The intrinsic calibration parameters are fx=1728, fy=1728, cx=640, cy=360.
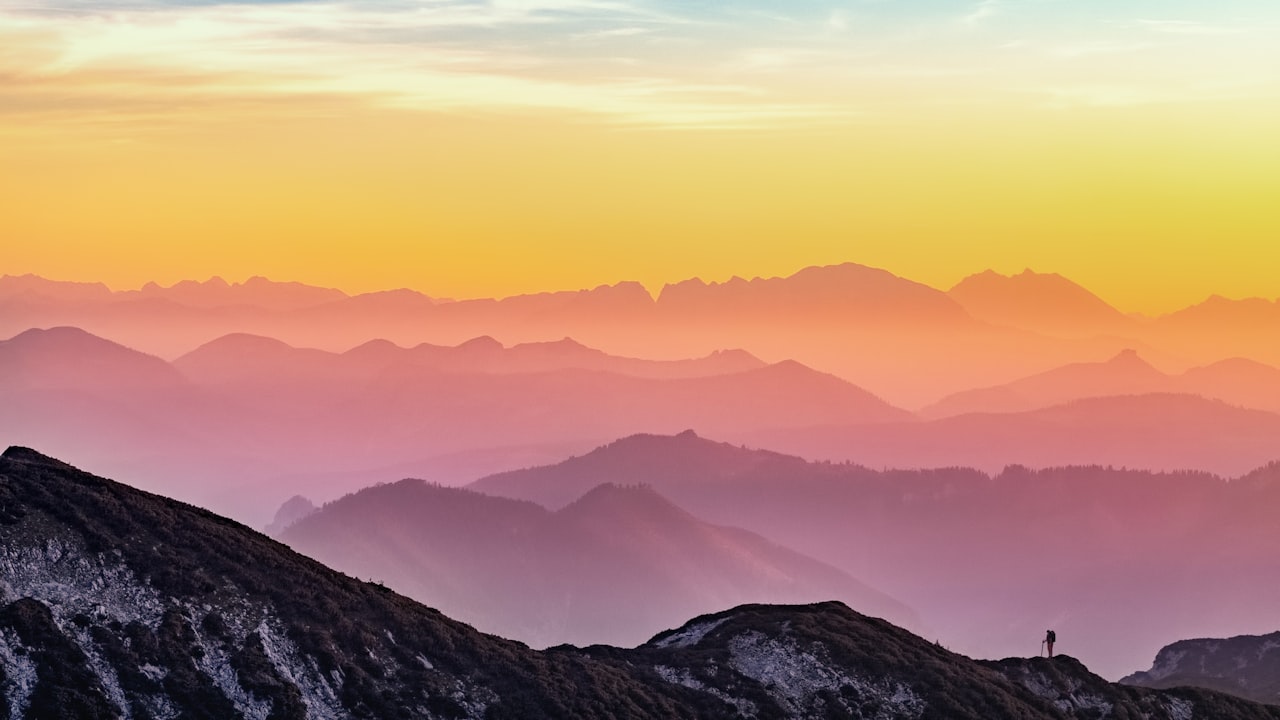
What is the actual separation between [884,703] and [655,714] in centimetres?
2101

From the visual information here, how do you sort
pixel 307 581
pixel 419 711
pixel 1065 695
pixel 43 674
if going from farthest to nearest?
pixel 1065 695 → pixel 307 581 → pixel 419 711 → pixel 43 674

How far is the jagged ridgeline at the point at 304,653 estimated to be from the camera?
354 ft

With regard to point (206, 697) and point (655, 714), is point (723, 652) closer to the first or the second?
point (655, 714)

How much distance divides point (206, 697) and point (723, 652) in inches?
1922

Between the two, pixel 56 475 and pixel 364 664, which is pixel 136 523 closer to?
pixel 56 475

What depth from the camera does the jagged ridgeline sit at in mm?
107812

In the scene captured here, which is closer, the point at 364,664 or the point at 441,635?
the point at 364,664

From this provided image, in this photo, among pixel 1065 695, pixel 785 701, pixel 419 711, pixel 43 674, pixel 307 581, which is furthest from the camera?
pixel 1065 695

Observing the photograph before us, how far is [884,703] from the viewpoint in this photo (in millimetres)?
138500

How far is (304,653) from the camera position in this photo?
386ft

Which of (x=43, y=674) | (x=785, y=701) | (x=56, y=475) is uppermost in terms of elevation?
(x=56, y=475)

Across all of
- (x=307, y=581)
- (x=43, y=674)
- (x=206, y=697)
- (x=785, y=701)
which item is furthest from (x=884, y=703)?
(x=43, y=674)

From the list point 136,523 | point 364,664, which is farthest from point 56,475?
point 364,664

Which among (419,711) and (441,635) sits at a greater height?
(441,635)
